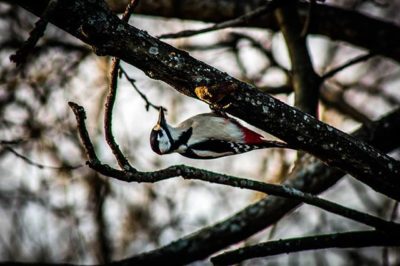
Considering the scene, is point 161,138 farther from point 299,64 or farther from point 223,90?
point 223,90

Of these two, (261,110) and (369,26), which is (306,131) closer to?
(261,110)

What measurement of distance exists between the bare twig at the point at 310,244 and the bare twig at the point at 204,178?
0.06 metres

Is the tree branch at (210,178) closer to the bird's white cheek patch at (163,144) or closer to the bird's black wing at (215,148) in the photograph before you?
the bird's black wing at (215,148)

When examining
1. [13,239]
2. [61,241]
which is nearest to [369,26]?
[13,239]

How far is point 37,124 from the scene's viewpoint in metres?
5.20

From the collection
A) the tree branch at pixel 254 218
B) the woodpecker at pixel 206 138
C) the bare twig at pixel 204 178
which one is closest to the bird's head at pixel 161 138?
the woodpecker at pixel 206 138

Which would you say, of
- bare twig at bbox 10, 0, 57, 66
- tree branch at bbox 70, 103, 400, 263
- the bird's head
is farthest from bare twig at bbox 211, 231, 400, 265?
the bird's head

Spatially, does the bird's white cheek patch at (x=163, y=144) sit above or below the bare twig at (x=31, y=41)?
above

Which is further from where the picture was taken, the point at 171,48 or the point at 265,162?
the point at 265,162

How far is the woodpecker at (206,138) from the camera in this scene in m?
Answer: 3.59

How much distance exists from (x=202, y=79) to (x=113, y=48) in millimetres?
A: 372

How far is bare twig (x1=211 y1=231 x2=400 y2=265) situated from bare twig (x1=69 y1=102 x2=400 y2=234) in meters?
0.06

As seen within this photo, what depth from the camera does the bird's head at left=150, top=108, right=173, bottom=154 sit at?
3.58 m

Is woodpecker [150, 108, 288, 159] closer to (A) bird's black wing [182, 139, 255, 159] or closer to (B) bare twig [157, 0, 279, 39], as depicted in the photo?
(A) bird's black wing [182, 139, 255, 159]
